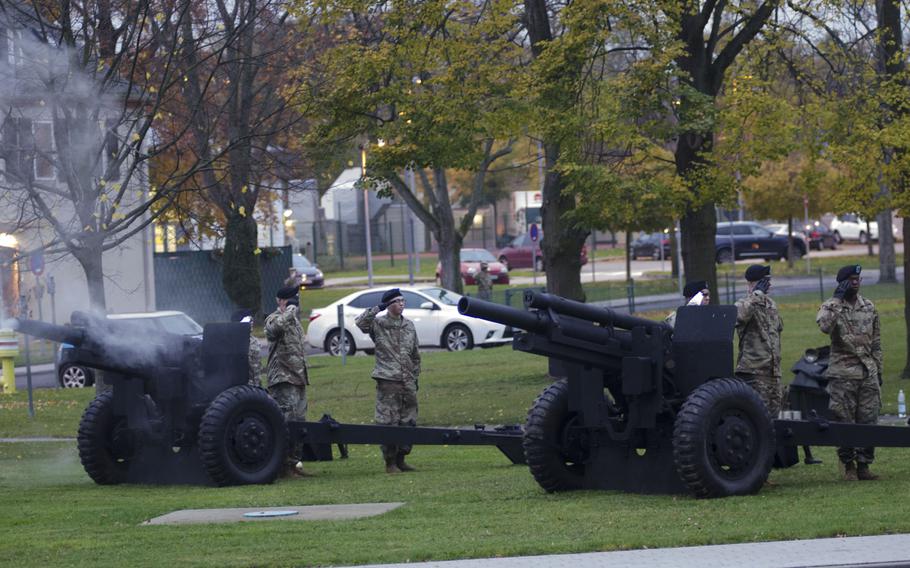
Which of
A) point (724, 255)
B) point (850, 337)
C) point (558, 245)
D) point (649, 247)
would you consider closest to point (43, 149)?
point (558, 245)

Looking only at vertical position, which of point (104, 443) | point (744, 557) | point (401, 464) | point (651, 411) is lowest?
point (401, 464)

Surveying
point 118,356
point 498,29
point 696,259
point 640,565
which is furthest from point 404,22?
point 640,565

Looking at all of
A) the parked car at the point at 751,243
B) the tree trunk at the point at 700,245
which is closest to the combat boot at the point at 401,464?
the tree trunk at the point at 700,245

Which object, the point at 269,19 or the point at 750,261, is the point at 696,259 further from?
the point at 750,261

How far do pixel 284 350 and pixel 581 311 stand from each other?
4743 millimetres

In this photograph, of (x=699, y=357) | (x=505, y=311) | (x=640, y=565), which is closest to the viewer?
(x=640, y=565)

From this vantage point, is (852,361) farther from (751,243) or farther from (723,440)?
(751,243)

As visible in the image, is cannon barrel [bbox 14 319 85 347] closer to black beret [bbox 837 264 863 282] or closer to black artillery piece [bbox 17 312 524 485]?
black artillery piece [bbox 17 312 524 485]

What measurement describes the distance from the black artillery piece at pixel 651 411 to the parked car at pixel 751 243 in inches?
1846

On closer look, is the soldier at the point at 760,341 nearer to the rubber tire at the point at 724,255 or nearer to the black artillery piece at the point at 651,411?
the black artillery piece at the point at 651,411

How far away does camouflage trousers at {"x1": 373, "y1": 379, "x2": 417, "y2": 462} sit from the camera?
13742mm

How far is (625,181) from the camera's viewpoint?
1825cm

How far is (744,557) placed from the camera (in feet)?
27.0

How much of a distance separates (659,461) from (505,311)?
1.96 meters
